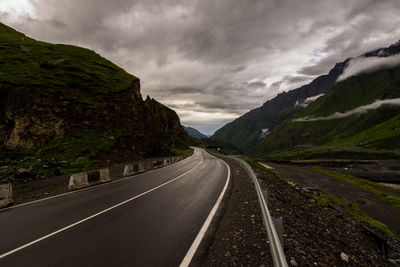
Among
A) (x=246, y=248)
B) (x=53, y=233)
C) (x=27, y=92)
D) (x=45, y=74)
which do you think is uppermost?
(x=45, y=74)

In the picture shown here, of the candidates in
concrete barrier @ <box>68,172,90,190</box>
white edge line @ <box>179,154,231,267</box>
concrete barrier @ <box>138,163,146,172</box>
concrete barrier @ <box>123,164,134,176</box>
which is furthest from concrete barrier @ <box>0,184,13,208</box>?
concrete barrier @ <box>138,163,146,172</box>

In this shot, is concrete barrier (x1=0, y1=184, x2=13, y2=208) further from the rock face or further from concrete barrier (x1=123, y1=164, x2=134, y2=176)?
the rock face

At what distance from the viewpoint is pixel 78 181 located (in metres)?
11.9

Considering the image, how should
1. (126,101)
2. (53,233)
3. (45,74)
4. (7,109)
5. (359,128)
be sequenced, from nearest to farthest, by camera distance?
(53,233)
(7,109)
(45,74)
(126,101)
(359,128)

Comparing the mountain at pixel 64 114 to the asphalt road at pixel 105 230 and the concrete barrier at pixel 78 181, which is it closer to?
the concrete barrier at pixel 78 181

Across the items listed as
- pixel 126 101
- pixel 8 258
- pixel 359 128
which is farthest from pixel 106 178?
pixel 359 128

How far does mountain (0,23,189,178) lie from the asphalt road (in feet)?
41.2

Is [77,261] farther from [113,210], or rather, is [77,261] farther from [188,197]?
[188,197]

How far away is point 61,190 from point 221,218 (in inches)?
408

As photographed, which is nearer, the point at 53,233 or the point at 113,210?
the point at 53,233

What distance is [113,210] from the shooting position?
7320mm

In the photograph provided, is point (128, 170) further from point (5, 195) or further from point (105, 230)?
point (105, 230)

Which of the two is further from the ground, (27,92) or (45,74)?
(45,74)

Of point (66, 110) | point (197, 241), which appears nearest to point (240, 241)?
point (197, 241)
